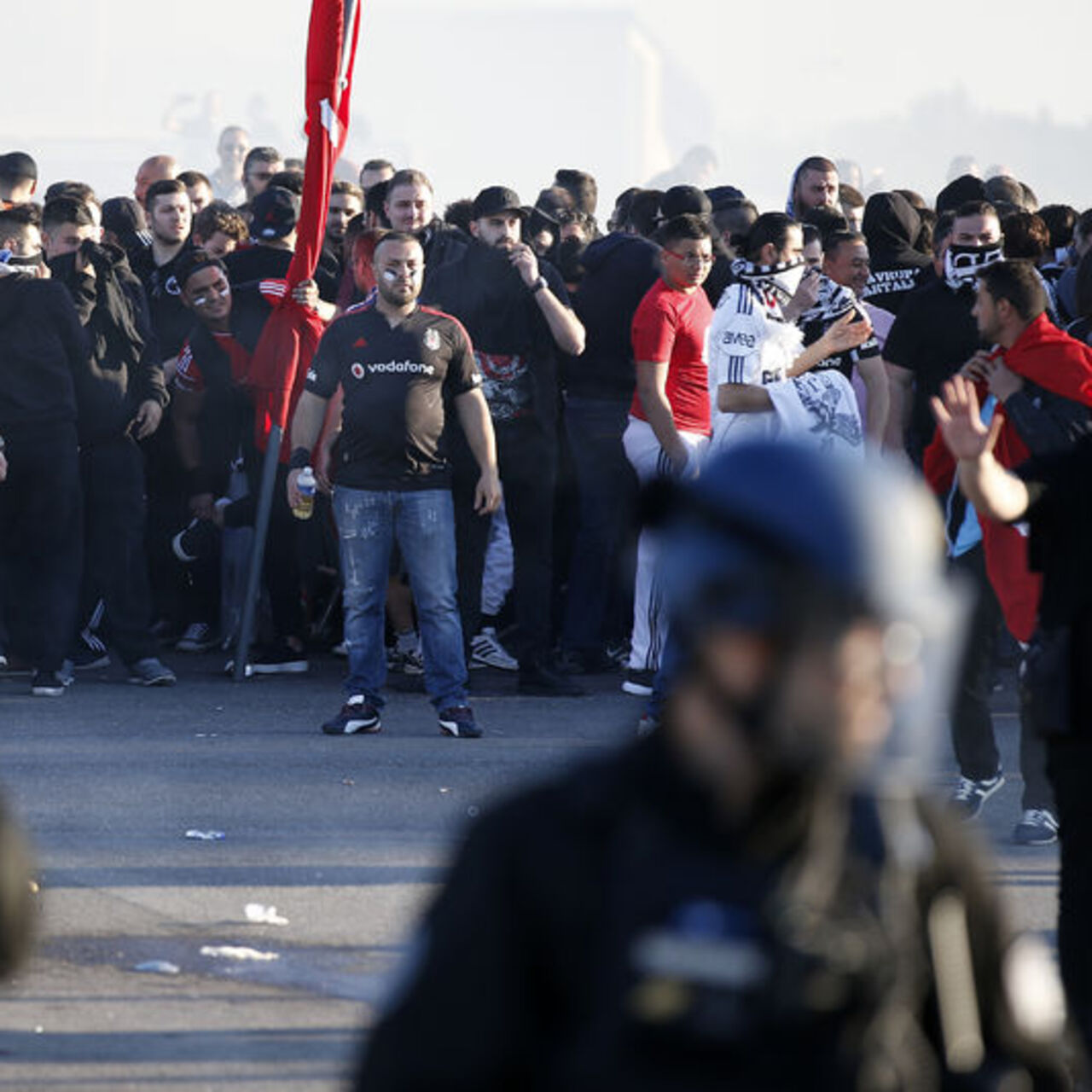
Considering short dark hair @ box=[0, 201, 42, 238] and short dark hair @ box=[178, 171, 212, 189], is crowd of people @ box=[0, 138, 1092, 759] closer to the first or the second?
→ short dark hair @ box=[0, 201, 42, 238]

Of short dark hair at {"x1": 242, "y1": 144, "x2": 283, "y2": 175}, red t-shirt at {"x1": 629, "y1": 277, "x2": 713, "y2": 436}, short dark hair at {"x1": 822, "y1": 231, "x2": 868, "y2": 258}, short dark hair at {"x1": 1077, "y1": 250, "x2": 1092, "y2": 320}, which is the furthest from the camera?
short dark hair at {"x1": 242, "y1": 144, "x2": 283, "y2": 175}

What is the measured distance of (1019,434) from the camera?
24.8 feet

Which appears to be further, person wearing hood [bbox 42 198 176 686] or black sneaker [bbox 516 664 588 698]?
person wearing hood [bbox 42 198 176 686]

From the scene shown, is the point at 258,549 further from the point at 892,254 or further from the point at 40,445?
the point at 892,254

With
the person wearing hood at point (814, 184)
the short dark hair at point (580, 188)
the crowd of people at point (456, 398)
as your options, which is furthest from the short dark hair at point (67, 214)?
the person wearing hood at point (814, 184)

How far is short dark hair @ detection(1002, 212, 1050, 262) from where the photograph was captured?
10.9m

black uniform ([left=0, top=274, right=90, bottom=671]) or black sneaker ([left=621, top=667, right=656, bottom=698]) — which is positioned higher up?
black uniform ([left=0, top=274, right=90, bottom=671])

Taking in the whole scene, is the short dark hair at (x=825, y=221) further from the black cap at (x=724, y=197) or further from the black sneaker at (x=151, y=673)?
the black sneaker at (x=151, y=673)

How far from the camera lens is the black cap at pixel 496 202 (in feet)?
36.6

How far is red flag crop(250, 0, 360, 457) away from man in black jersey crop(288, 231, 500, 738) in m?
1.34

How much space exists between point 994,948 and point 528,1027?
0.59m

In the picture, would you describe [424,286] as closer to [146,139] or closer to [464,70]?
[146,139]

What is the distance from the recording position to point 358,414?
9.66 m

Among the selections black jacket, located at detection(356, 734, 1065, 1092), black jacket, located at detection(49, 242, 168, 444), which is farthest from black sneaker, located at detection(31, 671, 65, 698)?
black jacket, located at detection(356, 734, 1065, 1092)
